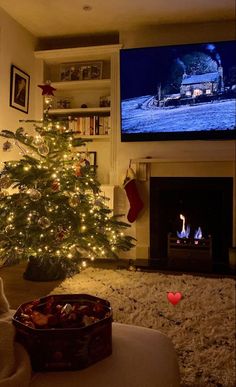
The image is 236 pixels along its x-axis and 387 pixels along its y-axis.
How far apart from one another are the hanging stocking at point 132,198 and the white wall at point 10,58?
126 cm

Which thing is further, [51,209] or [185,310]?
[51,209]

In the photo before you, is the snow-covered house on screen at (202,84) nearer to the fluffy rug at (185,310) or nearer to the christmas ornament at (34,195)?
the fluffy rug at (185,310)

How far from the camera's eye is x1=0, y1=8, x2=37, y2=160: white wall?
354 cm

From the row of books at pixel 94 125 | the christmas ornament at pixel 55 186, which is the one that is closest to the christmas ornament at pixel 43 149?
the christmas ornament at pixel 55 186

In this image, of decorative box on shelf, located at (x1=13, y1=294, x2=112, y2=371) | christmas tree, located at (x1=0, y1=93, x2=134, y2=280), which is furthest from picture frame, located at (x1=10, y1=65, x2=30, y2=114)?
decorative box on shelf, located at (x1=13, y1=294, x2=112, y2=371)

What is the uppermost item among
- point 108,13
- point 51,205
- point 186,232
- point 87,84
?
point 108,13

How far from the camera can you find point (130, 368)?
884mm

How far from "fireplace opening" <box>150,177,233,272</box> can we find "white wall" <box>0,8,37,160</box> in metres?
1.62

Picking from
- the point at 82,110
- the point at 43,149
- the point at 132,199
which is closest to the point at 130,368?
the point at 43,149

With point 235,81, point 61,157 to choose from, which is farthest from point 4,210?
point 235,81

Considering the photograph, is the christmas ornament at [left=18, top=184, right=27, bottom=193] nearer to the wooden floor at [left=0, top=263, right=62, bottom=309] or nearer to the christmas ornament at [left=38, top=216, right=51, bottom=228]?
the christmas ornament at [left=38, top=216, right=51, bottom=228]

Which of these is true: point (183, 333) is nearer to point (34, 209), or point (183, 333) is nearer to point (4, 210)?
point (34, 209)

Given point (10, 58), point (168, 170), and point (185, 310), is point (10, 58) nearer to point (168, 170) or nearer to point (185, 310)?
point (168, 170)

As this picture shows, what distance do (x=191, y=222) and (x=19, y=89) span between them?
2348 mm
